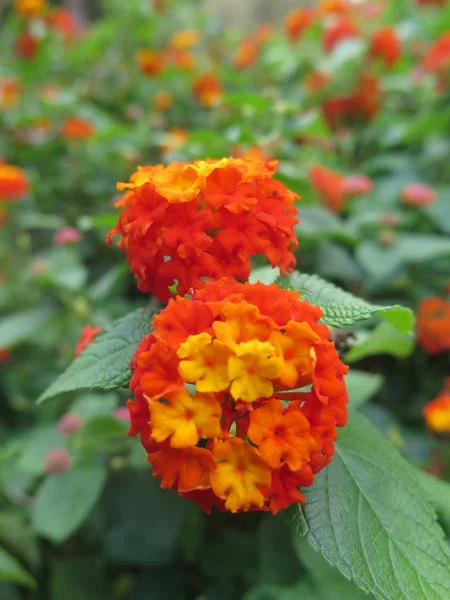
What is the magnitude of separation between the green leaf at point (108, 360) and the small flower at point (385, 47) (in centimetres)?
148

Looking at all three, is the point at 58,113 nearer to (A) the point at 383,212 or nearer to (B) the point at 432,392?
(A) the point at 383,212

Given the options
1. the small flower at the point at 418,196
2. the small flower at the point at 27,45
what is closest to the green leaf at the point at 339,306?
the small flower at the point at 418,196

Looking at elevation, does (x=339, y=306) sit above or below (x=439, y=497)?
above

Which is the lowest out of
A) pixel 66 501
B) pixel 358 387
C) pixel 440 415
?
pixel 66 501

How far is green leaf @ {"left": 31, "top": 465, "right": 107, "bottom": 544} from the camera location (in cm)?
96

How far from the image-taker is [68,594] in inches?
42.6

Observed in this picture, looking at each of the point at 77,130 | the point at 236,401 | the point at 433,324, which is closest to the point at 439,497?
the point at 236,401

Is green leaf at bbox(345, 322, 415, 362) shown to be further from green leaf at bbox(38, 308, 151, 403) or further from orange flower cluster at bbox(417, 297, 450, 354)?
orange flower cluster at bbox(417, 297, 450, 354)

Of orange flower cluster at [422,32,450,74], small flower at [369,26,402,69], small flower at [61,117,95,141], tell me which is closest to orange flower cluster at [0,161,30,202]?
small flower at [61,117,95,141]

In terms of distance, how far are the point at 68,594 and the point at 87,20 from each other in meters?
3.87

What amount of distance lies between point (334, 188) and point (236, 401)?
0.99 m

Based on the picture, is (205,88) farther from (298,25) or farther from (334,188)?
(334,188)

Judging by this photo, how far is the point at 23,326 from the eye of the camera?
4.09ft

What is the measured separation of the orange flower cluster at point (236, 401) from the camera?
470 millimetres
